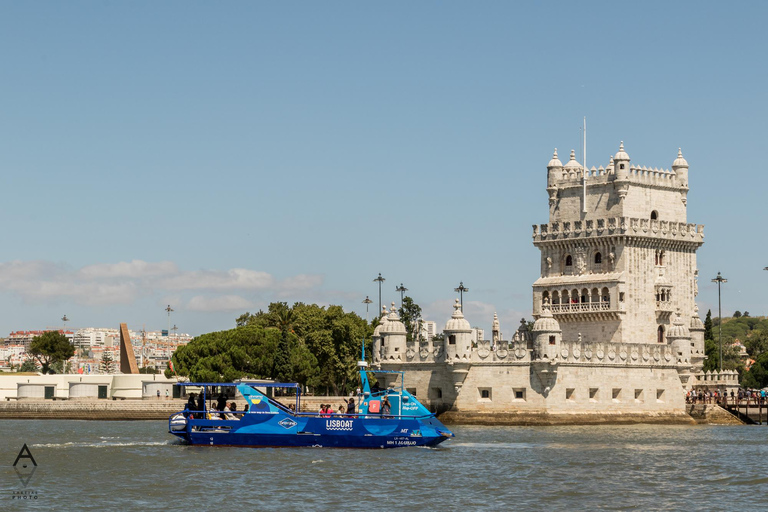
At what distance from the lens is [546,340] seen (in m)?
86.0

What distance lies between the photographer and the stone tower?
95438 mm

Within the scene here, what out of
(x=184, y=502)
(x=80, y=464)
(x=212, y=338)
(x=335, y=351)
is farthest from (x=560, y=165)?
(x=184, y=502)

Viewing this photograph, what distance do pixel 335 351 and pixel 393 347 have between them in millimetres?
23959

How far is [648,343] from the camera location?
95.9m

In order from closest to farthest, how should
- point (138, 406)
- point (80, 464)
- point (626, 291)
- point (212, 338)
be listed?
point (80, 464) < point (626, 291) < point (138, 406) < point (212, 338)

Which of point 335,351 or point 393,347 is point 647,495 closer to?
point 393,347

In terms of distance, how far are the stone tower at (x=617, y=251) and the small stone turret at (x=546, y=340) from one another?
983 cm

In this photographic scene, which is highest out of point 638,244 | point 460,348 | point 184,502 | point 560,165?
point 560,165

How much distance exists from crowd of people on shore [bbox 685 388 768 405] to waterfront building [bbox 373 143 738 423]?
2.55 ft

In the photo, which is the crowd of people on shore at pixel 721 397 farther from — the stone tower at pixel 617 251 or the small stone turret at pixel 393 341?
the small stone turret at pixel 393 341

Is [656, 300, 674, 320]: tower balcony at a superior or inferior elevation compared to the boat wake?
Answer: superior

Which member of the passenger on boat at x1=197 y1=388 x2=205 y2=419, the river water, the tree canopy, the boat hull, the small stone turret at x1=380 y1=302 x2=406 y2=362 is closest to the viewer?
the river water

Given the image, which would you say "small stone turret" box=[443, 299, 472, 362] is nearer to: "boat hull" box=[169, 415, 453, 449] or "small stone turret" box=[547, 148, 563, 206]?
"small stone turret" box=[547, 148, 563, 206]

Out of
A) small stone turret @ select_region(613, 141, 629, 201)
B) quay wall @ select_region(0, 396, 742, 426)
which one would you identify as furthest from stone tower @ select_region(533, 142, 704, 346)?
quay wall @ select_region(0, 396, 742, 426)
